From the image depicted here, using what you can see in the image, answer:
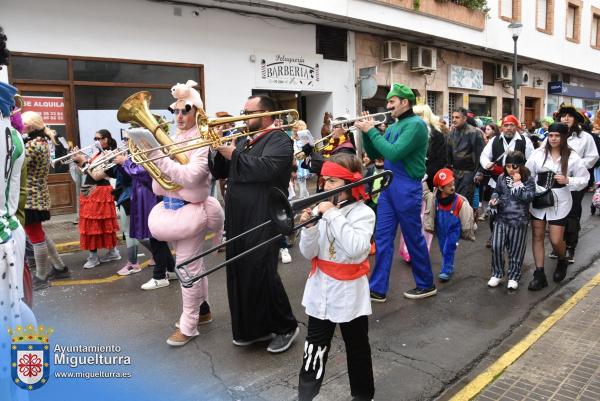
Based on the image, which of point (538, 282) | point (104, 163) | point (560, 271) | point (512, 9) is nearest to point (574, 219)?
point (560, 271)

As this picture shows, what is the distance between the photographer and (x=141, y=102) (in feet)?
13.6

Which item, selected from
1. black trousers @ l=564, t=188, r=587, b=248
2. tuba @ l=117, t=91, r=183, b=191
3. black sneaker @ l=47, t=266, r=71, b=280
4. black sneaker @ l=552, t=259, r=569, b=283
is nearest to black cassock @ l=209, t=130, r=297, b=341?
tuba @ l=117, t=91, r=183, b=191

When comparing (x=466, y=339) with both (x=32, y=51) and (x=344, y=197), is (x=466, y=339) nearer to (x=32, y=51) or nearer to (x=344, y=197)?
(x=344, y=197)

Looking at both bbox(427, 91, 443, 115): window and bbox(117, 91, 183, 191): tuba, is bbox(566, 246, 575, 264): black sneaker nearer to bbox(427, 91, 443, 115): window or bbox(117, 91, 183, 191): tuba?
bbox(117, 91, 183, 191): tuba

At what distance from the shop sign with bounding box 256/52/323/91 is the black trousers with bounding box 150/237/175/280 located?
737cm

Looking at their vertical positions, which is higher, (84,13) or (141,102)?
(84,13)

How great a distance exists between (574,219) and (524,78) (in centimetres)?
1795

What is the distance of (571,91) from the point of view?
2494cm

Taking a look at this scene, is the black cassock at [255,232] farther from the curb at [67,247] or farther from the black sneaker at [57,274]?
the curb at [67,247]

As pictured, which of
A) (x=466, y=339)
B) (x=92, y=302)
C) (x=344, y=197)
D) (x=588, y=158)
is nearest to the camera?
(x=344, y=197)

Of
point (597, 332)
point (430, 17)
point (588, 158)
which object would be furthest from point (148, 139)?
point (430, 17)

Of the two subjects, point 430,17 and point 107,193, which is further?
point 430,17

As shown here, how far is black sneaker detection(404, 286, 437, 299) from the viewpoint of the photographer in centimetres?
489

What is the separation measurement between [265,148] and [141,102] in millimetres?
1289
